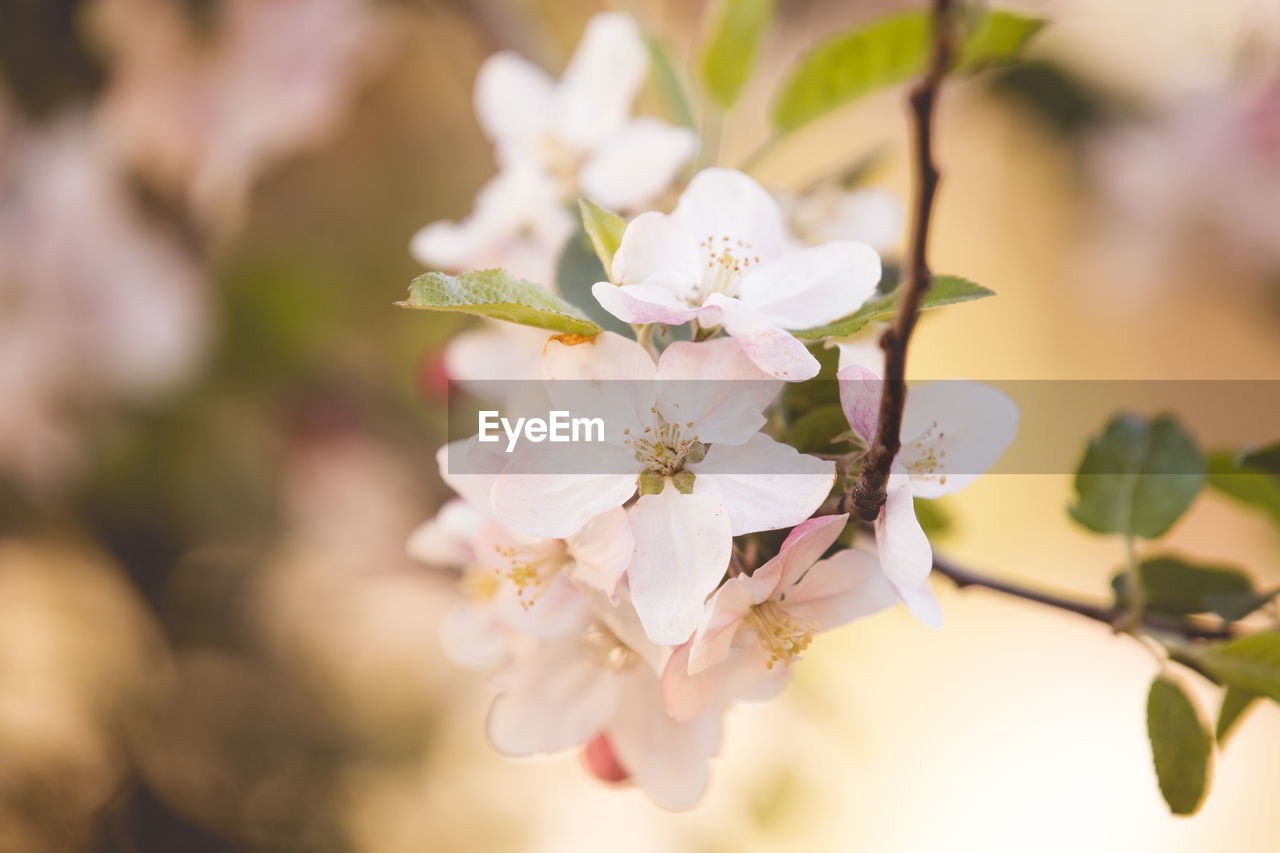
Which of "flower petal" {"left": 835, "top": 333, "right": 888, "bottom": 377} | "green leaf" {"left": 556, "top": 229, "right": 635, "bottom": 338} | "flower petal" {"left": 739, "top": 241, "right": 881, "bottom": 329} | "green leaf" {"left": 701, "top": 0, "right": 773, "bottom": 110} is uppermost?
"green leaf" {"left": 701, "top": 0, "right": 773, "bottom": 110}

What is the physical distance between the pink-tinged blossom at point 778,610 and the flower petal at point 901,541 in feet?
0.05

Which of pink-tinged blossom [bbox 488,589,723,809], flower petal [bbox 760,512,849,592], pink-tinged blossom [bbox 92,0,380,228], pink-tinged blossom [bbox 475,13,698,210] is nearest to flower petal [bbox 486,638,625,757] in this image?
pink-tinged blossom [bbox 488,589,723,809]

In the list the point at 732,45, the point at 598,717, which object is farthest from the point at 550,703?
the point at 732,45

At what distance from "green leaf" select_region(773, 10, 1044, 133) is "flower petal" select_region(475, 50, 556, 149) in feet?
0.46

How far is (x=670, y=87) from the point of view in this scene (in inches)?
Answer: 18.0

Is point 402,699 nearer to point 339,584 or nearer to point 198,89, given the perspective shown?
point 339,584

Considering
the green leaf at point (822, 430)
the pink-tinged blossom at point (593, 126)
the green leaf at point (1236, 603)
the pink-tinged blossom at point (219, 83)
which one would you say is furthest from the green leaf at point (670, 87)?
the pink-tinged blossom at point (219, 83)

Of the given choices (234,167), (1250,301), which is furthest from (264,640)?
(1250,301)

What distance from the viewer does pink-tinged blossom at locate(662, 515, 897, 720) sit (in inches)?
10.1

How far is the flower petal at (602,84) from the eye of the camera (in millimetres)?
408

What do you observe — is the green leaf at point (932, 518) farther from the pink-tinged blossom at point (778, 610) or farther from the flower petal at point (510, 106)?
the flower petal at point (510, 106)

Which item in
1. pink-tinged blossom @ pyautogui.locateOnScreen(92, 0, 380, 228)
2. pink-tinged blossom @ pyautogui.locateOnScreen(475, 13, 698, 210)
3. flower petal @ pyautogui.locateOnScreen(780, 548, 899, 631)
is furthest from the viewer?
pink-tinged blossom @ pyautogui.locateOnScreen(92, 0, 380, 228)

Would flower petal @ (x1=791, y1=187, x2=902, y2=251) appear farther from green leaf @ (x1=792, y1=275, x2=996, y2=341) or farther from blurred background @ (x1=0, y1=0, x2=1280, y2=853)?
blurred background @ (x1=0, y1=0, x2=1280, y2=853)

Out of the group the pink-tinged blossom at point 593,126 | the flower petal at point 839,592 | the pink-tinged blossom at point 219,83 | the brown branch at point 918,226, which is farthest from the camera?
the pink-tinged blossom at point 219,83
